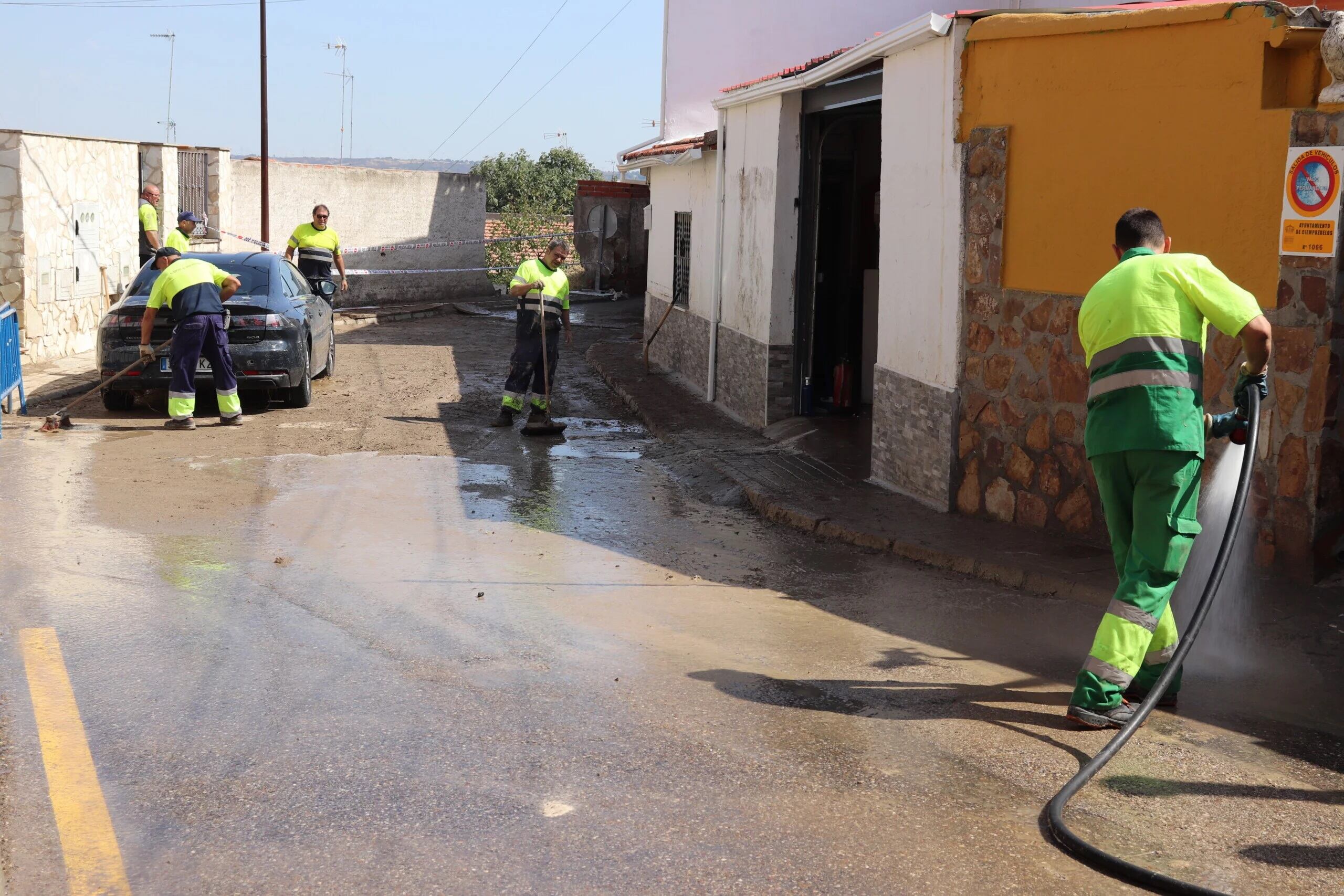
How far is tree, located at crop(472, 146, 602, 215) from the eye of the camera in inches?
1852

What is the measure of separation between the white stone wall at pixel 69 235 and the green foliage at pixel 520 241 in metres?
13.2

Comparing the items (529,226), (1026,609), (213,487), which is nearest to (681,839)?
(1026,609)

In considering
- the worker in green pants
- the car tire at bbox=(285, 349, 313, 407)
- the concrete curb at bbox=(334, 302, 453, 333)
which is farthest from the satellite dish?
the worker in green pants

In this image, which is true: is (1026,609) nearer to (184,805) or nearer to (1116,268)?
(1116,268)

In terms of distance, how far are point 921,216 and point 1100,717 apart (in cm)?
504

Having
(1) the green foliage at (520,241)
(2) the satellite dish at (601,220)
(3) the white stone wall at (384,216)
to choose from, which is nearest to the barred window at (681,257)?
(3) the white stone wall at (384,216)

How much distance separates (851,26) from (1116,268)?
14.6 m

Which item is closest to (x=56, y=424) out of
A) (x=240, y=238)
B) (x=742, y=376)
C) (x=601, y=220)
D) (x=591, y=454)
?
(x=591, y=454)

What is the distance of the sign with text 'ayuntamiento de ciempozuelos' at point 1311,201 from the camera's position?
6.61 m

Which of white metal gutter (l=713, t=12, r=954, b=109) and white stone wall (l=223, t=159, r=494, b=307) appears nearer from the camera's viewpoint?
white metal gutter (l=713, t=12, r=954, b=109)

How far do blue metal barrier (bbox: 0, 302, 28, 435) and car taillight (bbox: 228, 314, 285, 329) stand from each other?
1956mm

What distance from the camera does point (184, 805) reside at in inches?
173

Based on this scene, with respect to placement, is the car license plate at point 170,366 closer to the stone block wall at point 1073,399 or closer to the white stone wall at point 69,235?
the white stone wall at point 69,235

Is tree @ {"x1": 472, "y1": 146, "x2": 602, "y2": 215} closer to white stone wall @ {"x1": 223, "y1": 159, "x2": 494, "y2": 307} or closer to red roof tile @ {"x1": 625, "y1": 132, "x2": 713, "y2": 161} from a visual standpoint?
white stone wall @ {"x1": 223, "y1": 159, "x2": 494, "y2": 307}
